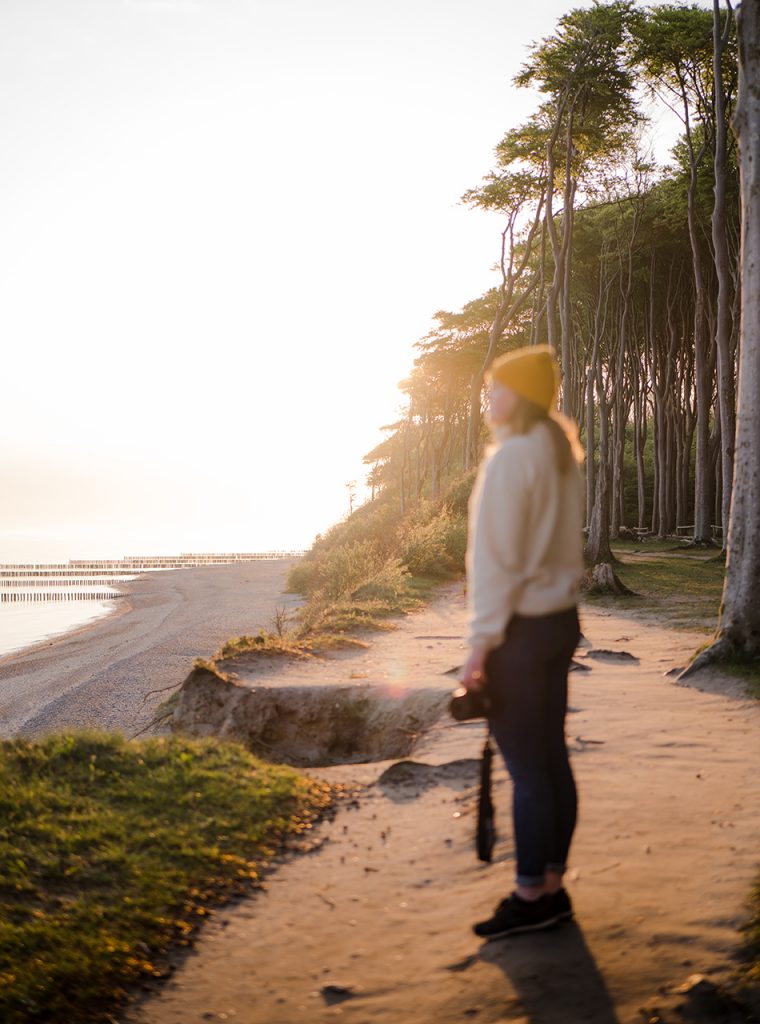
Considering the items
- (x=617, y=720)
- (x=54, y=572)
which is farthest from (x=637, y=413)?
(x=54, y=572)

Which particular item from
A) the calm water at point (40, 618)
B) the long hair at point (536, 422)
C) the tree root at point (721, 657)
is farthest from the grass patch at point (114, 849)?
the calm water at point (40, 618)

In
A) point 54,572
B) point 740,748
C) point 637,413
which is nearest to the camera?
point 740,748

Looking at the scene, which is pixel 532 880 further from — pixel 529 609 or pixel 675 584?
pixel 675 584

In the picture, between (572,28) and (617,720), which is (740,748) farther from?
(572,28)

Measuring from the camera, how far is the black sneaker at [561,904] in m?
3.71

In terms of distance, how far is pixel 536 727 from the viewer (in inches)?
141

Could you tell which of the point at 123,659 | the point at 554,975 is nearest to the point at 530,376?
the point at 554,975

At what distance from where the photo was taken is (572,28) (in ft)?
77.3

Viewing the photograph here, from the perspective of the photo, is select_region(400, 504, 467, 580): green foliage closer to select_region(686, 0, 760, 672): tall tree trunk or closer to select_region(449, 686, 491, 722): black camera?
select_region(686, 0, 760, 672): tall tree trunk

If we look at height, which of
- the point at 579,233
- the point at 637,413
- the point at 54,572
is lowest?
the point at 54,572

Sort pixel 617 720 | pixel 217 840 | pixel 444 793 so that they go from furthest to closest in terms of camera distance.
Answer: pixel 617 720 < pixel 444 793 < pixel 217 840

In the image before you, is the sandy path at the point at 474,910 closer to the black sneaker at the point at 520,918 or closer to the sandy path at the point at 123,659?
the black sneaker at the point at 520,918

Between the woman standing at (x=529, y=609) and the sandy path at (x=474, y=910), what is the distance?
0.30m

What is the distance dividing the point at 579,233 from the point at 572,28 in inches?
444
